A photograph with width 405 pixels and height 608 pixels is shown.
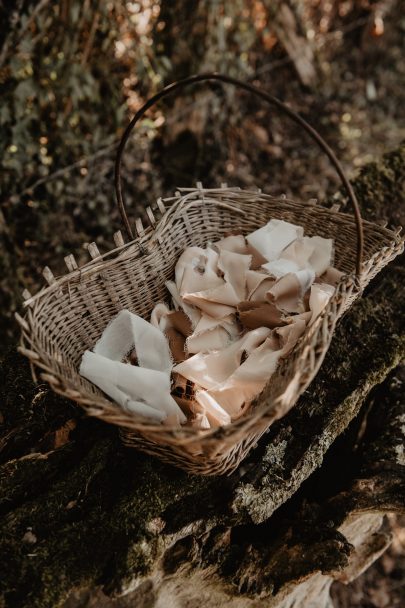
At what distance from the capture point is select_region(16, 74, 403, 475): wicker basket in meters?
0.99

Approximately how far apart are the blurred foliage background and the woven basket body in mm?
1046

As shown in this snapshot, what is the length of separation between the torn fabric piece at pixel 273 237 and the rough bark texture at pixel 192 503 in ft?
1.23

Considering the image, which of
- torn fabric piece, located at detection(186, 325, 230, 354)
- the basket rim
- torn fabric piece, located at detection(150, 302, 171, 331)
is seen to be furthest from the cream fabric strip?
torn fabric piece, located at detection(150, 302, 171, 331)

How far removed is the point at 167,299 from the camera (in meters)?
1.72

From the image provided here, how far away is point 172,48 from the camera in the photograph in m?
2.94

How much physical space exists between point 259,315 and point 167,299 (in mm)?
367

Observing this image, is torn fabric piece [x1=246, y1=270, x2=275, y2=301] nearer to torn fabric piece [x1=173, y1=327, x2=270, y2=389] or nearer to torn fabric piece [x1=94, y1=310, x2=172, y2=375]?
torn fabric piece [x1=173, y1=327, x2=270, y2=389]

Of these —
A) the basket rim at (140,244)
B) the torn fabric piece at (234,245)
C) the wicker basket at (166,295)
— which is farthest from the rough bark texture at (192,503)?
the torn fabric piece at (234,245)

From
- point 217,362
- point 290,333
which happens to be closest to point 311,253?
point 290,333

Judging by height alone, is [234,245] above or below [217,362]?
above

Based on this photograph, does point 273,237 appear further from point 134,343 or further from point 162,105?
point 162,105

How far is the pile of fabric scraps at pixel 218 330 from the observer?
1269 millimetres

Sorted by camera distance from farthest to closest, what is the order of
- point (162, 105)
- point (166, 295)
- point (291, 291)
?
point (162, 105) < point (166, 295) < point (291, 291)

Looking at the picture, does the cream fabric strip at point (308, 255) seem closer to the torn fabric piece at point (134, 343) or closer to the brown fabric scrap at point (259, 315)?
the brown fabric scrap at point (259, 315)
